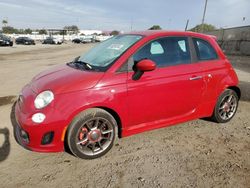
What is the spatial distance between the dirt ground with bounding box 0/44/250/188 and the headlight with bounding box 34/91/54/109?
805mm

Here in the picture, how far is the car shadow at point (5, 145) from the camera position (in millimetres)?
3404

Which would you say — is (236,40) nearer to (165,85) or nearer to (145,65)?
(165,85)

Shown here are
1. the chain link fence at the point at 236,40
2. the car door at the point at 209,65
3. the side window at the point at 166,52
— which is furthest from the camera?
the chain link fence at the point at 236,40

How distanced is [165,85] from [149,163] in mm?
1177

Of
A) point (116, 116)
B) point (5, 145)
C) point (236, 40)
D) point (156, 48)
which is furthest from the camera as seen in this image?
point (236, 40)

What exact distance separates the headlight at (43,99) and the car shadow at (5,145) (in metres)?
0.95

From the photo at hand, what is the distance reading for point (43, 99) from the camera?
123 inches

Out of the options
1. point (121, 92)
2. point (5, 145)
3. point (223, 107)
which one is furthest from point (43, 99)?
point (223, 107)

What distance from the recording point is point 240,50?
21109mm

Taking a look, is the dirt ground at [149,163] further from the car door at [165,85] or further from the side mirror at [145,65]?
the side mirror at [145,65]

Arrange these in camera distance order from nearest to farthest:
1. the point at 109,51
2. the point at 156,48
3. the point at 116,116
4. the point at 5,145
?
1. the point at 116,116
2. the point at 5,145
3. the point at 156,48
4. the point at 109,51

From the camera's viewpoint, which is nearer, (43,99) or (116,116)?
(43,99)

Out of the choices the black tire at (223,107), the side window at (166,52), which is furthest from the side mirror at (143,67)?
the black tire at (223,107)

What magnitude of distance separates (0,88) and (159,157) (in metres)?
5.71
